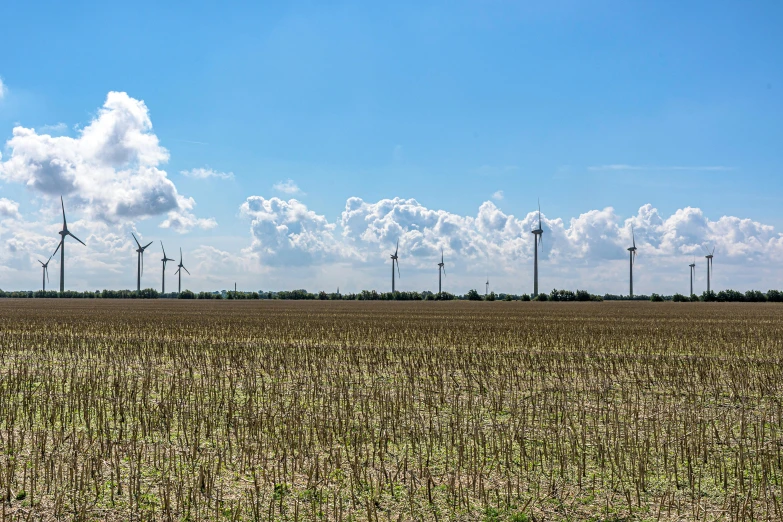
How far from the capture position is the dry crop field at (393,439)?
7473 mm

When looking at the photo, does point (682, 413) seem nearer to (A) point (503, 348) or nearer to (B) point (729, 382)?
(B) point (729, 382)

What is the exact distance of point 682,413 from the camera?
12070mm

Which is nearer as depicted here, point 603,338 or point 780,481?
point 780,481

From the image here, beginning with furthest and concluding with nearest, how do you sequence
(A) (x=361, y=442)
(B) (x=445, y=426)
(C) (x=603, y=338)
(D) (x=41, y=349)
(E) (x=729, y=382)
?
(C) (x=603, y=338), (D) (x=41, y=349), (E) (x=729, y=382), (B) (x=445, y=426), (A) (x=361, y=442)

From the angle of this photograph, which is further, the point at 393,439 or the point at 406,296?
the point at 406,296

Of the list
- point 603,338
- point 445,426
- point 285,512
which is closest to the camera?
point 285,512

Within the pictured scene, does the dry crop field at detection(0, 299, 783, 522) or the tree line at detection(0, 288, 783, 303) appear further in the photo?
the tree line at detection(0, 288, 783, 303)

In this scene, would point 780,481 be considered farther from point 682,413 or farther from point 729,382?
point 729,382

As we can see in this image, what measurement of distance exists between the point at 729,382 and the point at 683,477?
29.0 feet

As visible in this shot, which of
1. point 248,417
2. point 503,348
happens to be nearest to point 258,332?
point 503,348

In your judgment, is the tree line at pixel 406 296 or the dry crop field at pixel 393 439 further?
the tree line at pixel 406 296

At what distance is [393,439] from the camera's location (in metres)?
10.1

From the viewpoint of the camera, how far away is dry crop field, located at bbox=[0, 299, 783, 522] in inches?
294

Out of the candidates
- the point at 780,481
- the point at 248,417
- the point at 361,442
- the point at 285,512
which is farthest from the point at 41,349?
the point at 780,481
